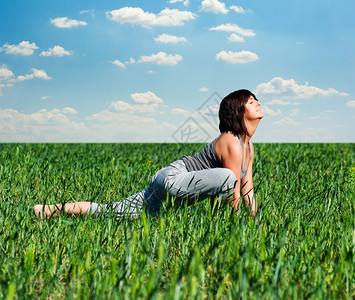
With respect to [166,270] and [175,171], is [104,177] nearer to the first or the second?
[175,171]

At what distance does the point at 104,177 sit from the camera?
4395mm

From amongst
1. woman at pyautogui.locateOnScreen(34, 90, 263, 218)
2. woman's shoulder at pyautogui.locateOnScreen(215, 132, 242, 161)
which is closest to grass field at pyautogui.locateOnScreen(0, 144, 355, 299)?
woman at pyautogui.locateOnScreen(34, 90, 263, 218)

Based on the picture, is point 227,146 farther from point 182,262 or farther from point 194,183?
point 182,262

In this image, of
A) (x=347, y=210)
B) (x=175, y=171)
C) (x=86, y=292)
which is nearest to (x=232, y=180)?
(x=175, y=171)

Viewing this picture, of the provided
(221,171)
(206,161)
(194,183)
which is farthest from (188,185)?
(206,161)

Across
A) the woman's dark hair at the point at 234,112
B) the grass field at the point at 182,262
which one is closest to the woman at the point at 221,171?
the woman's dark hair at the point at 234,112

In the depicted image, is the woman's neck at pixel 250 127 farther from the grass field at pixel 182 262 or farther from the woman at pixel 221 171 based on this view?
the grass field at pixel 182 262

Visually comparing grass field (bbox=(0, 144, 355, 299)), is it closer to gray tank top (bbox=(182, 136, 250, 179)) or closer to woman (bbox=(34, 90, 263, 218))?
woman (bbox=(34, 90, 263, 218))

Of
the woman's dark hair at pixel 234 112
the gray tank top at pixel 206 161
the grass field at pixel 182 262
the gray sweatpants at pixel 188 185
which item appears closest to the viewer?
the grass field at pixel 182 262

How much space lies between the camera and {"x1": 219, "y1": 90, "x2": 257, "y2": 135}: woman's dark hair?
121 inches

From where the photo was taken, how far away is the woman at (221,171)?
9.84ft

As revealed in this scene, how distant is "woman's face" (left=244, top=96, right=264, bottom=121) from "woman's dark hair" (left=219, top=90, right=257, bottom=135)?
0.10 feet

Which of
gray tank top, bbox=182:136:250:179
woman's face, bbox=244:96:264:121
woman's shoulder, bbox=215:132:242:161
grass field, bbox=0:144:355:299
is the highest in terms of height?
woman's face, bbox=244:96:264:121

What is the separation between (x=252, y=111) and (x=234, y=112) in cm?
15
